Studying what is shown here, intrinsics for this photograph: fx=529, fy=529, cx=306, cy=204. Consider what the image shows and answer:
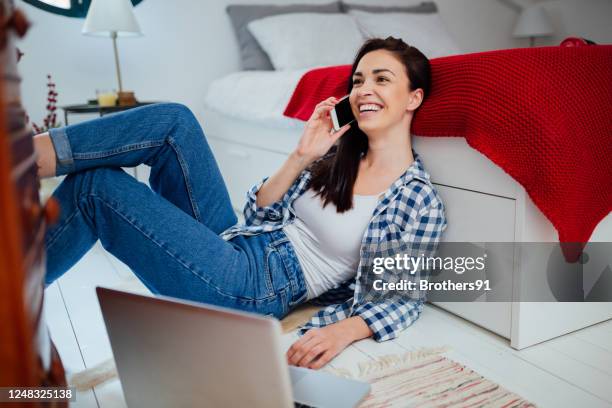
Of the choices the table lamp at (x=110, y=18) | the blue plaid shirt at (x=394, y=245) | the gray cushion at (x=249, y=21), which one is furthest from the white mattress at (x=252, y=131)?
the blue plaid shirt at (x=394, y=245)

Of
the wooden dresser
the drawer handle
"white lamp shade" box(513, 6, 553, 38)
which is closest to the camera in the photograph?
the wooden dresser

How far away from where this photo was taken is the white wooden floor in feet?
3.32

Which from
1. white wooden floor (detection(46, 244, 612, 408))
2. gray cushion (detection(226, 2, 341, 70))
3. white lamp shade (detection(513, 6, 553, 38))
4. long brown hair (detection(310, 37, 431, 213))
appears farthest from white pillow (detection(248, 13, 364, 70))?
white wooden floor (detection(46, 244, 612, 408))

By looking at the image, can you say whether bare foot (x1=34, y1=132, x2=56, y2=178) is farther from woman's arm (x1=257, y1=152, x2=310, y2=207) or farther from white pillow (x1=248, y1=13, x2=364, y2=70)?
white pillow (x1=248, y1=13, x2=364, y2=70)

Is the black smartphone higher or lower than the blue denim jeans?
higher

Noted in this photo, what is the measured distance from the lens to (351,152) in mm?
1396

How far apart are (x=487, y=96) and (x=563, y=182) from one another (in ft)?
0.79

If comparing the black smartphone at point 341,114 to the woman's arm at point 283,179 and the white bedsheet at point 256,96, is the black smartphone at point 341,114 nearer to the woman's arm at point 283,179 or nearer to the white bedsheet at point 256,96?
the woman's arm at point 283,179

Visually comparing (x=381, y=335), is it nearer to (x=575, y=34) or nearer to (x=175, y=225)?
(x=175, y=225)

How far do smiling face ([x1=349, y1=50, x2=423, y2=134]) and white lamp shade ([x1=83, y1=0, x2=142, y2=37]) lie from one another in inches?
59.2

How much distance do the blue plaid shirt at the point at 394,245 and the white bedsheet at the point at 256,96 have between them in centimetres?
76

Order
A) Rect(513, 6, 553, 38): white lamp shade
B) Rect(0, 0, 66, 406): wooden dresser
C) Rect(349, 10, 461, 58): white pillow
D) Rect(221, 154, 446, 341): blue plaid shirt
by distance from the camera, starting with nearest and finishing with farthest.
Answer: Rect(0, 0, 66, 406): wooden dresser, Rect(221, 154, 446, 341): blue plaid shirt, Rect(349, 10, 461, 58): white pillow, Rect(513, 6, 553, 38): white lamp shade

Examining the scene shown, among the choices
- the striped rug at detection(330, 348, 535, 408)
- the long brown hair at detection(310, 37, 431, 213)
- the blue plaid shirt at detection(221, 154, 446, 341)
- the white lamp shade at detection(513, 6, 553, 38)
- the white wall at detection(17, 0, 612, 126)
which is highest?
the white lamp shade at detection(513, 6, 553, 38)

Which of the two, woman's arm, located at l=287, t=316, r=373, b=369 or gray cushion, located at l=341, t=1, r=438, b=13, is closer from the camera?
woman's arm, located at l=287, t=316, r=373, b=369
